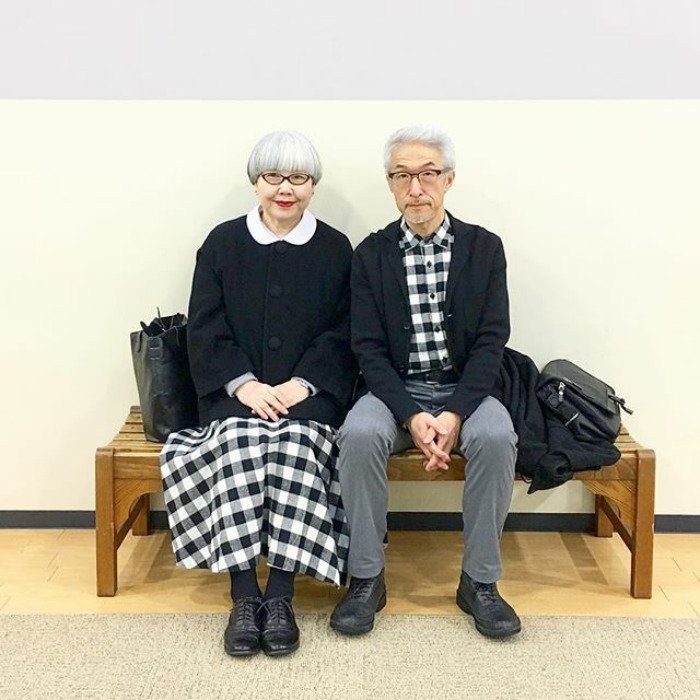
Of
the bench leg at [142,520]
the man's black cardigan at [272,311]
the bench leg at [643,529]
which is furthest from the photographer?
the bench leg at [142,520]

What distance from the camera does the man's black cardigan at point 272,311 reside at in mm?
2814

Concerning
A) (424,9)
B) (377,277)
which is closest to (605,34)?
(424,9)

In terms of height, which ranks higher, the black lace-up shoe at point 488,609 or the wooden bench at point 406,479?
the wooden bench at point 406,479

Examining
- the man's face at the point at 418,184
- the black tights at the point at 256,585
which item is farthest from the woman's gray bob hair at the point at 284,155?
the black tights at the point at 256,585

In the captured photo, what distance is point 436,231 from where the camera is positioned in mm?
2818

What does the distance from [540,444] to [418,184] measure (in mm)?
775

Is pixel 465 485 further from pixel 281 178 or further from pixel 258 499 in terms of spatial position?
pixel 281 178

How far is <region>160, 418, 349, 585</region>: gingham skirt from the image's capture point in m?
2.59

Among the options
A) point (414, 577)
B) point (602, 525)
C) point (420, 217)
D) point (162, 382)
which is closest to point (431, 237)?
point (420, 217)

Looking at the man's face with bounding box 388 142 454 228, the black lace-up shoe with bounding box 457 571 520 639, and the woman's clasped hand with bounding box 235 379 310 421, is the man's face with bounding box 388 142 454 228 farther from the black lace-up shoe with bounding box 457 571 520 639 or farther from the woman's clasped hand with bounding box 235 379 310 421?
the black lace-up shoe with bounding box 457 571 520 639

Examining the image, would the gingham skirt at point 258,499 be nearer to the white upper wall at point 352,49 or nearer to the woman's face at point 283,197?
the woman's face at point 283,197

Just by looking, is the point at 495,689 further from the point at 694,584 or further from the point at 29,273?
the point at 29,273

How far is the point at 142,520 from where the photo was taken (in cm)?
319

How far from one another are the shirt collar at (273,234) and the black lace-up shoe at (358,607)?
3.18ft
